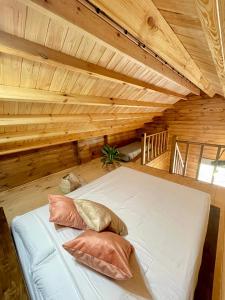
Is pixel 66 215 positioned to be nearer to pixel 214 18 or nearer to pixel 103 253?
pixel 103 253

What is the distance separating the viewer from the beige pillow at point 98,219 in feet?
4.35

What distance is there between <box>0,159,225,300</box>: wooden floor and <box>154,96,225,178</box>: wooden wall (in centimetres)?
→ 192

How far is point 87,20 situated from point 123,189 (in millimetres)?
1752

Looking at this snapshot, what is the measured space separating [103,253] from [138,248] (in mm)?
359

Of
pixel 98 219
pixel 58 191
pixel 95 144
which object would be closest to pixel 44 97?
pixel 98 219

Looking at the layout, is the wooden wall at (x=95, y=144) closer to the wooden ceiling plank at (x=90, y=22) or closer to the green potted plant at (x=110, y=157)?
the green potted plant at (x=110, y=157)

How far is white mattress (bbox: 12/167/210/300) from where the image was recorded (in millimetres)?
1009

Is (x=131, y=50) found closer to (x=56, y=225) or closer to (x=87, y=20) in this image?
(x=87, y=20)

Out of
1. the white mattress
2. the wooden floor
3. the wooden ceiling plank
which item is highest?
the wooden ceiling plank

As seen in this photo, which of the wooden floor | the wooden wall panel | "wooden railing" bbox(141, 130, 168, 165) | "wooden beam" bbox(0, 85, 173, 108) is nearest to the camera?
"wooden beam" bbox(0, 85, 173, 108)

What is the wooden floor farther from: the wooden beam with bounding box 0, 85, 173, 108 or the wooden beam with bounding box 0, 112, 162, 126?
the wooden beam with bounding box 0, 85, 173, 108

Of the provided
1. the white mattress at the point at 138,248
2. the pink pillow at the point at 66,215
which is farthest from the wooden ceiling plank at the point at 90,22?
the white mattress at the point at 138,248

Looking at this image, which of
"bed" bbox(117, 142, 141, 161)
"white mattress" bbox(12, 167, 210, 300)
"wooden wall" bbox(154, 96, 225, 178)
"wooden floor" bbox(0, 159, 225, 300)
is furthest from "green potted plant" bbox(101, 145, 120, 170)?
"wooden wall" bbox(154, 96, 225, 178)

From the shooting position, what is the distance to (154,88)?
2691mm
